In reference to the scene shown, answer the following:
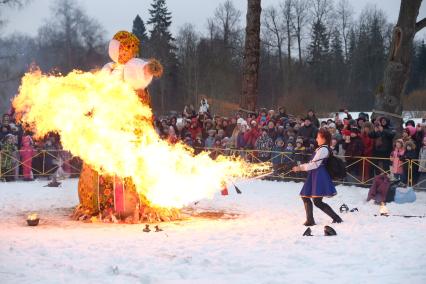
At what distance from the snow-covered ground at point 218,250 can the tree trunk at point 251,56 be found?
8.46m

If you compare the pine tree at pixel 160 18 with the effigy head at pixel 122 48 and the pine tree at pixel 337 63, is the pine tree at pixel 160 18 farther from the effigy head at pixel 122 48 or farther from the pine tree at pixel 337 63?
the effigy head at pixel 122 48

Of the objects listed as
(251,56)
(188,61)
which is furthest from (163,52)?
(251,56)

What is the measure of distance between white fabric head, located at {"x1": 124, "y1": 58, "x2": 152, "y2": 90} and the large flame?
0.54ft

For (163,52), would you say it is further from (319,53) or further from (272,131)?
(272,131)

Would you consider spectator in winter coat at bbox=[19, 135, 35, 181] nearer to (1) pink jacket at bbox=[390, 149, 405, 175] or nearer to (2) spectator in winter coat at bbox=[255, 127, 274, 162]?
(2) spectator in winter coat at bbox=[255, 127, 274, 162]

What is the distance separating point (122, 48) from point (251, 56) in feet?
30.7

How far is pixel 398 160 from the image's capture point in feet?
47.0

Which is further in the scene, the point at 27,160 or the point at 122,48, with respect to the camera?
the point at 27,160

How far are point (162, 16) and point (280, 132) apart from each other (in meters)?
40.5

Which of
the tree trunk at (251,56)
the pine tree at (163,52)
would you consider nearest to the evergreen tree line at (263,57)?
the pine tree at (163,52)

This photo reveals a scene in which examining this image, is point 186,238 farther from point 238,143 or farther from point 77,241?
point 238,143

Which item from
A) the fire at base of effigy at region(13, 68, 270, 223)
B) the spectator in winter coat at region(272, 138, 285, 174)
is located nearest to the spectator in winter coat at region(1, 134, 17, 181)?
the fire at base of effigy at region(13, 68, 270, 223)

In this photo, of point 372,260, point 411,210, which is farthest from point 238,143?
point 372,260

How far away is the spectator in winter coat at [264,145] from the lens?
17.0 meters
